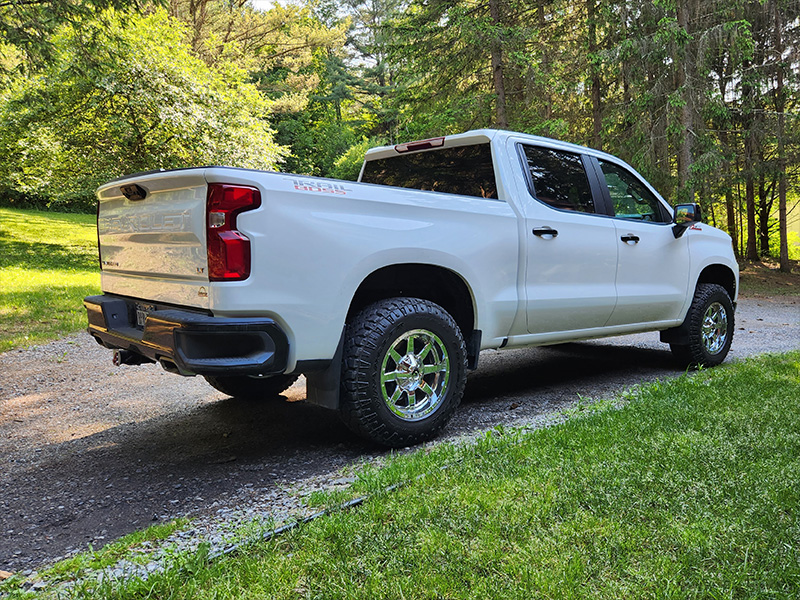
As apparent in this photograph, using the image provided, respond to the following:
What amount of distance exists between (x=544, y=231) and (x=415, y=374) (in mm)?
1561

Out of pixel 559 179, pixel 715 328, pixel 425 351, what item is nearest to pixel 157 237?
pixel 425 351

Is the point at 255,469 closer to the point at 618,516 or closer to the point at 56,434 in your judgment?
the point at 56,434

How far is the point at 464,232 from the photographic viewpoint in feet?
14.0

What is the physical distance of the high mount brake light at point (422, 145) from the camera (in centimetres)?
502

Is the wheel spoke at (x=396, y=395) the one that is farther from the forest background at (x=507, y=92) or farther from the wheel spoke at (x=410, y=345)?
the forest background at (x=507, y=92)

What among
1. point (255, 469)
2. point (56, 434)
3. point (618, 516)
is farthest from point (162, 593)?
point (56, 434)

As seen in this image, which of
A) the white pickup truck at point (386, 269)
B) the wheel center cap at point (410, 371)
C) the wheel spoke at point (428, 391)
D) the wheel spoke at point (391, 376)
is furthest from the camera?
the wheel spoke at point (428, 391)

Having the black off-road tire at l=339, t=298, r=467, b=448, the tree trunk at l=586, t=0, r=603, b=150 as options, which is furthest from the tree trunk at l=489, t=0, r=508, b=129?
the black off-road tire at l=339, t=298, r=467, b=448

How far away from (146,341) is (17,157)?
17.4 m

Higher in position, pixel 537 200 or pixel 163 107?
pixel 163 107

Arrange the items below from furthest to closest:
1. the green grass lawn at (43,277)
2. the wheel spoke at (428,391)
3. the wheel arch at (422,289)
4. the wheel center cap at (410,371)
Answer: the green grass lawn at (43,277)
the wheel arch at (422,289)
the wheel spoke at (428,391)
the wheel center cap at (410,371)

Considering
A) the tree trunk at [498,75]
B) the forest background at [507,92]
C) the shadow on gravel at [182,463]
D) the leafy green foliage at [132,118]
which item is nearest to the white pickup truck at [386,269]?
the shadow on gravel at [182,463]

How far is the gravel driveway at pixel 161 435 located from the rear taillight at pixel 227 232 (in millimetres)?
1189

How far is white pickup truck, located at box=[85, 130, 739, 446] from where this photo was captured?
3.31 meters
